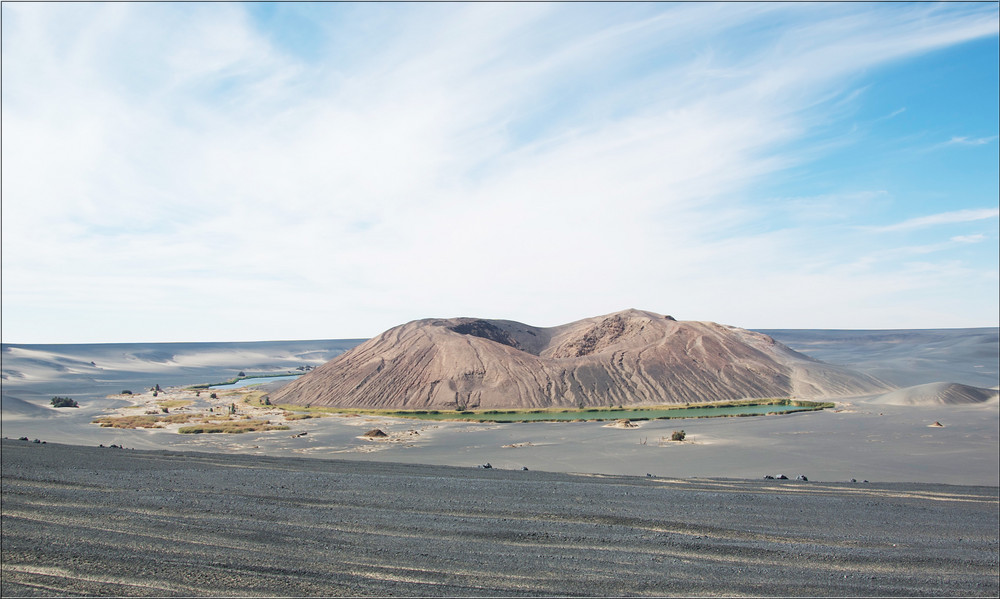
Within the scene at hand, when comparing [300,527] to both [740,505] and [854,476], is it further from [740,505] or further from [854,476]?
[854,476]

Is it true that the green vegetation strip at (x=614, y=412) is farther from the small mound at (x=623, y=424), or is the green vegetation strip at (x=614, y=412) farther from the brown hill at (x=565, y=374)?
the small mound at (x=623, y=424)

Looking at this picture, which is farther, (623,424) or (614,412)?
(614,412)

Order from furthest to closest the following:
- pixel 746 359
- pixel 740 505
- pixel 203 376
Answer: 1. pixel 203 376
2. pixel 746 359
3. pixel 740 505

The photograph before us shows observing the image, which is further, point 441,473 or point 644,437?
point 644,437

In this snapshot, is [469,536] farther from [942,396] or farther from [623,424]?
[942,396]

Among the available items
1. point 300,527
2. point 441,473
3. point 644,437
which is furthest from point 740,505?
point 644,437

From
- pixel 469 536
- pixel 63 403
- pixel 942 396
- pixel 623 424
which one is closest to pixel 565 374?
pixel 623 424
